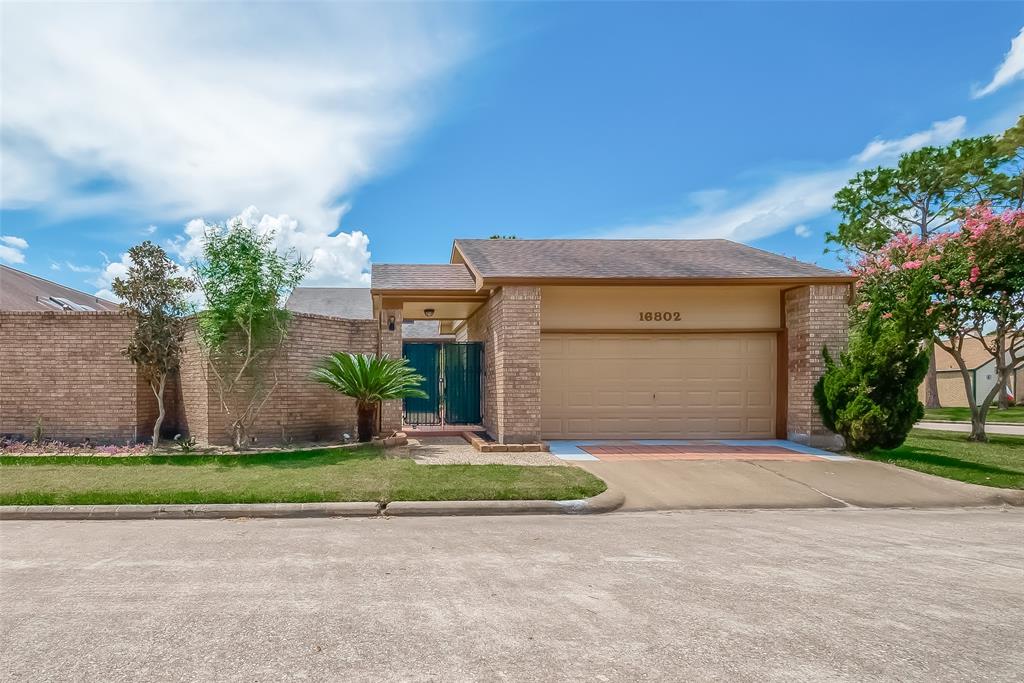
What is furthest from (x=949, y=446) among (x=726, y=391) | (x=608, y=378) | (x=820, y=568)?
(x=820, y=568)

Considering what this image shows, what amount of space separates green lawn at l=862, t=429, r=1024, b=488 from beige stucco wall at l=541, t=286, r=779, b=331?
3.55 m

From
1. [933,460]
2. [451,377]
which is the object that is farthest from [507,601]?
[451,377]

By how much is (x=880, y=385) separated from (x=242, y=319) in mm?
11568

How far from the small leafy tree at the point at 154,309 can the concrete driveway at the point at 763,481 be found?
756 cm

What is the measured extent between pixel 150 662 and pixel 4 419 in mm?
10592

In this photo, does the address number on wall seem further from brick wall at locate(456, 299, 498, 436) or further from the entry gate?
the entry gate

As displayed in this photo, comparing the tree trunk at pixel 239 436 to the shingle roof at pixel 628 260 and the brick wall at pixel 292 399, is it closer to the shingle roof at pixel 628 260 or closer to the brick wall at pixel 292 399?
the brick wall at pixel 292 399

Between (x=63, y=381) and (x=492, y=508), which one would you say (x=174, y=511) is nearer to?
(x=492, y=508)

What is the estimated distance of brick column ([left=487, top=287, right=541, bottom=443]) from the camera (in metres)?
9.86

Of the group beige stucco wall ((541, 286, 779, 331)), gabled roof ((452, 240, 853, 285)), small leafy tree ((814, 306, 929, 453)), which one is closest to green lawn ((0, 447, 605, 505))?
gabled roof ((452, 240, 853, 285))

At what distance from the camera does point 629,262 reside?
1135cm

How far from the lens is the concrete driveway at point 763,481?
682 cm

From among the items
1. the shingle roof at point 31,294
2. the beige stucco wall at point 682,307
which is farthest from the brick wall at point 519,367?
the shingle roof at point 31,294

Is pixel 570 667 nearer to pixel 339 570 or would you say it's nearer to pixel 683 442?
pixel 339 570
